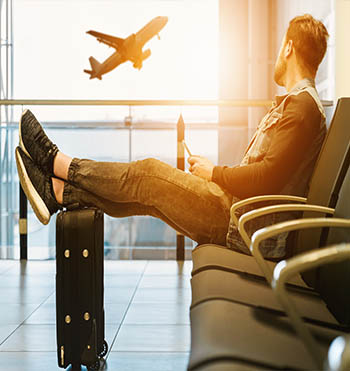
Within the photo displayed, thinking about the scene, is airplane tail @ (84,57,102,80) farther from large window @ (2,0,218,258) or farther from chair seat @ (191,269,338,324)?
chair seat @ (191,269,338,324)

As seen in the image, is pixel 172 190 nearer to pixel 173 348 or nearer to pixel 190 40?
pixel 173 348

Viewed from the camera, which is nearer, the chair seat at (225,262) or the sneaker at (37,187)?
the chair seat at (225,262)

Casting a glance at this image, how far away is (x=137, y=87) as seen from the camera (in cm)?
984

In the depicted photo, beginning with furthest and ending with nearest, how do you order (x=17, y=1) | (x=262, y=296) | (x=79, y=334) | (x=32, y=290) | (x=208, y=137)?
(x=17, y=1) → (x=208, y=137) → (x=32, y=290) → (x=79, y=334) → (x=262, y=296)

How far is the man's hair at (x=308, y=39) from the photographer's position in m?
1.87

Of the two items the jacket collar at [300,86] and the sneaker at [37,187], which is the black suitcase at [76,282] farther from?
the jacket collar at [300,86]

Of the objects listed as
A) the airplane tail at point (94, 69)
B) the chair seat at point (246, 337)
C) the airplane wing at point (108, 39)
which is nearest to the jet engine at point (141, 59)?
the airplane wing at point (108, 39)

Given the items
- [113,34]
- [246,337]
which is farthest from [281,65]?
[113,34]

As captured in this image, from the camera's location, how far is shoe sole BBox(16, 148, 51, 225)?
6.04 feet

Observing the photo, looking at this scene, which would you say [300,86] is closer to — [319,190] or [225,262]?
[319,190]

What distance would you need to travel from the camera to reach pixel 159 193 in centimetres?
188

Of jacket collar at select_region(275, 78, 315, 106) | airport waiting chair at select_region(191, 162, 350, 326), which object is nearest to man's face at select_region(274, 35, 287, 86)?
jacket collar at select_region(275, 78, 315, 106)

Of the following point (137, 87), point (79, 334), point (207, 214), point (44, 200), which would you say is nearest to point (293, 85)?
point (207, 214)

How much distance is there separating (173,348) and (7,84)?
7396 millimetres
